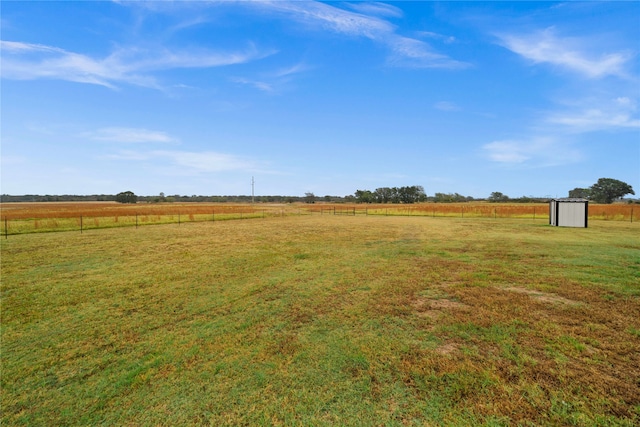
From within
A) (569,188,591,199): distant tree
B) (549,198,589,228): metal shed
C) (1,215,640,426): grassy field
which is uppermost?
(569,188,591,199): distant tree

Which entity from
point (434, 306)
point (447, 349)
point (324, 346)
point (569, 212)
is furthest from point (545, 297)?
point (569, 212)

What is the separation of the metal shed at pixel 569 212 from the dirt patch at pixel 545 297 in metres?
18.0

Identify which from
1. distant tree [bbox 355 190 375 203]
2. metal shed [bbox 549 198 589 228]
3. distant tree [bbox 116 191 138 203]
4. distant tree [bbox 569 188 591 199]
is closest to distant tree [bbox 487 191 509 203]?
distant tree [bbox 569 188 591 199]

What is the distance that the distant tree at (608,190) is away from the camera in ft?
244

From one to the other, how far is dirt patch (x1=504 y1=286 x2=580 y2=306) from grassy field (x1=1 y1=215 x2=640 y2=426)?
6cm

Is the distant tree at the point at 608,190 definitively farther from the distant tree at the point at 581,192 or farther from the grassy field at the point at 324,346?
the grassy field at the point at 324,346

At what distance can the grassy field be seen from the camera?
2.54 meters

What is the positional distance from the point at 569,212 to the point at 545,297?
1914cm

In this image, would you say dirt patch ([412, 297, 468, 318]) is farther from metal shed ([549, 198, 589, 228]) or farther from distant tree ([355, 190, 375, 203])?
distant tree ([355, 190, 375, 203])

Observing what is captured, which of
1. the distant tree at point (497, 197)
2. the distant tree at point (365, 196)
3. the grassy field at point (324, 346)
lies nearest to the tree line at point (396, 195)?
the distant tree at point (365, 196)

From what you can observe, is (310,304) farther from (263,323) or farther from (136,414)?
(136,414)

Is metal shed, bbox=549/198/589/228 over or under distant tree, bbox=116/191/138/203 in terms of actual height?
under

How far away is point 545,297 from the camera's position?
17.5 ft

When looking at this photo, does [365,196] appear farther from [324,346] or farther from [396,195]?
[324,346]
